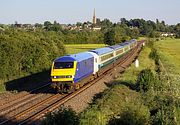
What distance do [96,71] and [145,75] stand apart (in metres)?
8.23

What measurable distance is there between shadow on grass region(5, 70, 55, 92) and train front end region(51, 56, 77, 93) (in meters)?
3.23

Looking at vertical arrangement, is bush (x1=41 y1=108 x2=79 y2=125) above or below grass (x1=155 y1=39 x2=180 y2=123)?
above

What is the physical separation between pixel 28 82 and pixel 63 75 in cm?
772

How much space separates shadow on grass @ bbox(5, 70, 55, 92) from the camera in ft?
93.1

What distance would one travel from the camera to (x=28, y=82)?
31.6 meters

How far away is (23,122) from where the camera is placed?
1644 cm

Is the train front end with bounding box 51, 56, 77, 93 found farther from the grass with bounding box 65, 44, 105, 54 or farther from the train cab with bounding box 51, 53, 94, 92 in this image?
the grass with bounding box 65, 44, 105, 54

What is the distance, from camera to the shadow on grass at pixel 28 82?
2838 centimetres

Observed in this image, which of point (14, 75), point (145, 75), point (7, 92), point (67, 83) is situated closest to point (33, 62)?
point (14, 75)

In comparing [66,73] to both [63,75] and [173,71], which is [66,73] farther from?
[173,71]

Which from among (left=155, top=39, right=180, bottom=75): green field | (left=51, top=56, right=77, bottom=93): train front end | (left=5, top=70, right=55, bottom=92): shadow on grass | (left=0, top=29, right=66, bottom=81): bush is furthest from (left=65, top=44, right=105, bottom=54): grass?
(left=51, top=56, right=77, bottom=93): train front end

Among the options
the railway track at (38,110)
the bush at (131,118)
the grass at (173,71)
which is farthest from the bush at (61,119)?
the railway track at (38,110)

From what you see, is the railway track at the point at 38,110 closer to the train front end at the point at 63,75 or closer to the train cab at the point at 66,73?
the train front end at the point at 63,75

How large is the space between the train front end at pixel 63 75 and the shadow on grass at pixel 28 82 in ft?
10.6
